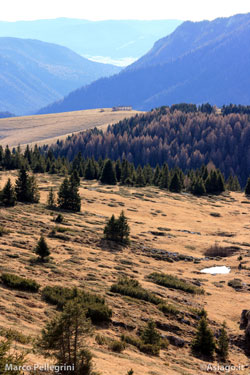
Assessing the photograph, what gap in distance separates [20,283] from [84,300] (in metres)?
4.24

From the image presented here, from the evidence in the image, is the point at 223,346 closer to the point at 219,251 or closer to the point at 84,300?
A: the point at 84,300

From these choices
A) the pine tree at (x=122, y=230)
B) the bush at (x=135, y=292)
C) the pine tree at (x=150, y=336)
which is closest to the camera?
the pine tree at (x=150, y=336)

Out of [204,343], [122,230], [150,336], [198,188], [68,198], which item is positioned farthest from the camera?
[198,188]

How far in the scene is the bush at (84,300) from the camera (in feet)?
77.7

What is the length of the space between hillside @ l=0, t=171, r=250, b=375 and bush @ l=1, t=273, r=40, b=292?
407mm

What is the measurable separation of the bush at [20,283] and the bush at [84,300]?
26.1 inches

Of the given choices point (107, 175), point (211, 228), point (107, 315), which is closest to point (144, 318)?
point (107, 315)

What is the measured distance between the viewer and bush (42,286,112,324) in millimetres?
23672

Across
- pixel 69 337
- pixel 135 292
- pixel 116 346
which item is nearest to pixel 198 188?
pixel 135 292

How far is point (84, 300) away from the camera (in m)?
24.5

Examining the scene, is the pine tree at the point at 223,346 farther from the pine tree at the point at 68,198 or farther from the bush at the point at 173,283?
the pine tree at the point at 68,198

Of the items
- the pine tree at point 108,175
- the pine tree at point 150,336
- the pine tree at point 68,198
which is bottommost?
the pine tree at point 150,336

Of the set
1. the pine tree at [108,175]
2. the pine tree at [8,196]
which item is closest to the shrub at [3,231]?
the pine tree at [8,196]

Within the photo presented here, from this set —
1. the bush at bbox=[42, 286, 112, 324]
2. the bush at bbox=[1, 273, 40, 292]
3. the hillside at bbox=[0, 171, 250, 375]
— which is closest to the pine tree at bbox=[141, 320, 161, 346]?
the hillside at bbox=[0, 171, 250, 375]
